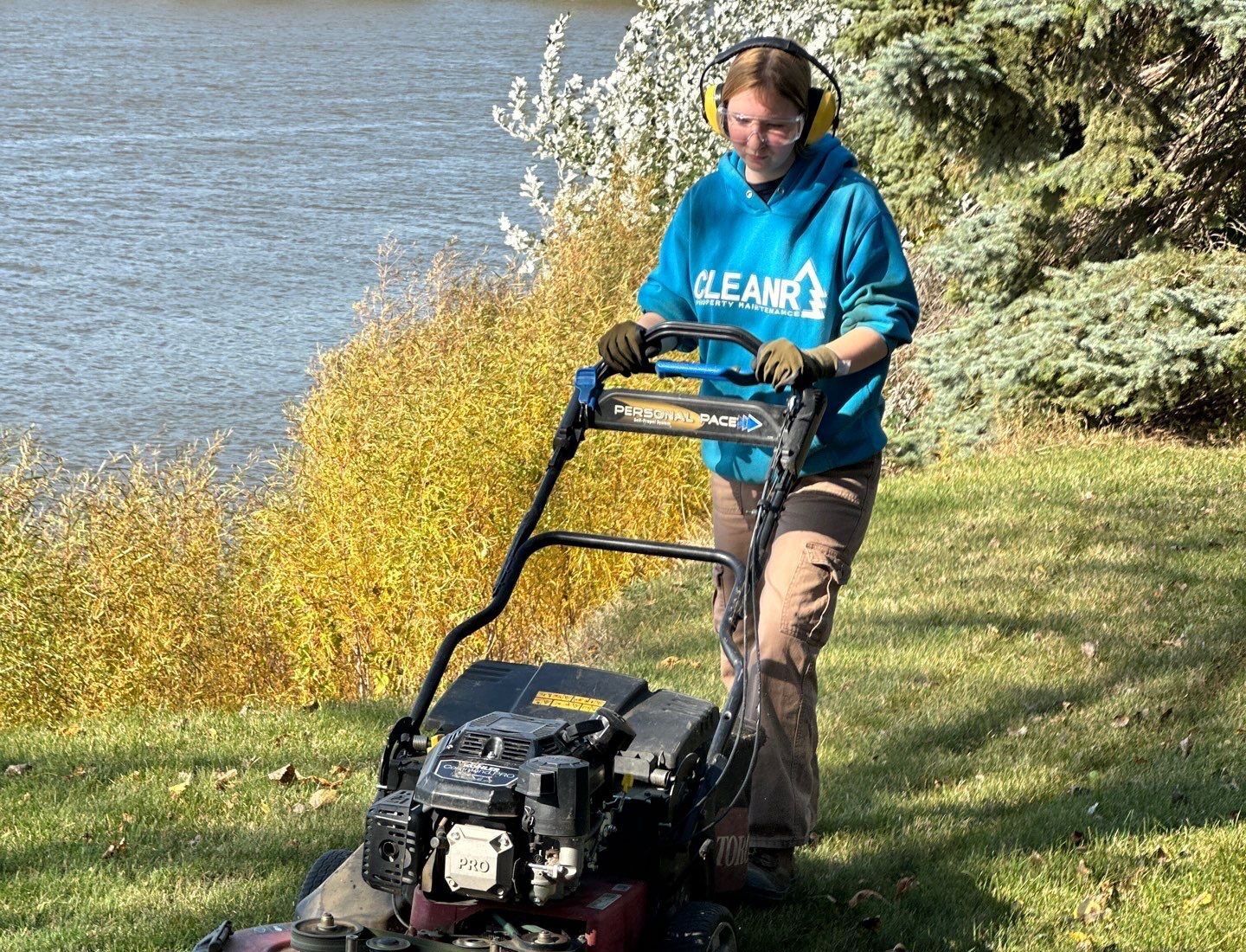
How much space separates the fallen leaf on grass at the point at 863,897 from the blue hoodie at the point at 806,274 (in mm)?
1121

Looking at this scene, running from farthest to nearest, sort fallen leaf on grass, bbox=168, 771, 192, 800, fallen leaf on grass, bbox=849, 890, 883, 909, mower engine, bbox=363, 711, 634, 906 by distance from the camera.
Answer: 1. fallen leaf on grass, bbox=168, 771, 192, 800
2. fallen leaf on grass, bbox=849, 890, 883, 909
3. mower engine, bbox=363, 711, 634, 906

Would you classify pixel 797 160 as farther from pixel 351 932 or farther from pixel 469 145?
pixel 469 145

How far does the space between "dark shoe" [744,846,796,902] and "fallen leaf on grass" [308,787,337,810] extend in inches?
56.9

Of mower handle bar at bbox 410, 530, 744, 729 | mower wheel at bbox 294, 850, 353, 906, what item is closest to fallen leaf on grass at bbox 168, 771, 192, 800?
mower wheel at bbox 294, 850, 353, 906

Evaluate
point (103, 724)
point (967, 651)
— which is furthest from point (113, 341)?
point (967, 651)

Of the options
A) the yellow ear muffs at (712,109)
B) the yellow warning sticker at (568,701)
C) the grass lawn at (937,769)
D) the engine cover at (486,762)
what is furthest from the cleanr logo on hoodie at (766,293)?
the grass lawn at (937,769)

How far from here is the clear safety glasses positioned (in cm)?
357

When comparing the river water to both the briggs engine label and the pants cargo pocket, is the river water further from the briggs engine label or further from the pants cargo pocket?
the briggs engine label

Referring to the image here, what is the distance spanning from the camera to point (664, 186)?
42.2ft

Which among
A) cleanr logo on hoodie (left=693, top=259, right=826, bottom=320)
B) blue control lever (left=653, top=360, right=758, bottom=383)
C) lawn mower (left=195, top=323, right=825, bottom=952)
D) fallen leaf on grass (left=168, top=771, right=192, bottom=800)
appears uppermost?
cleanr logo on hoodie (left=693, top=259, right=826, bottom=320)

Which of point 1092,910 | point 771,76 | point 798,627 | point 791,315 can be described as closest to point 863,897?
point 1092,910

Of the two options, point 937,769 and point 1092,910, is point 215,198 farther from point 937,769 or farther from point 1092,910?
point 1092,910

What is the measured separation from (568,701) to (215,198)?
1589 cm

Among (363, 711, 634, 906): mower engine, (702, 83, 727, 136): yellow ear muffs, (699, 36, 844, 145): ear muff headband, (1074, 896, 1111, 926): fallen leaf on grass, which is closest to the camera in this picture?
(363, 711, 634, 906): mower engine
